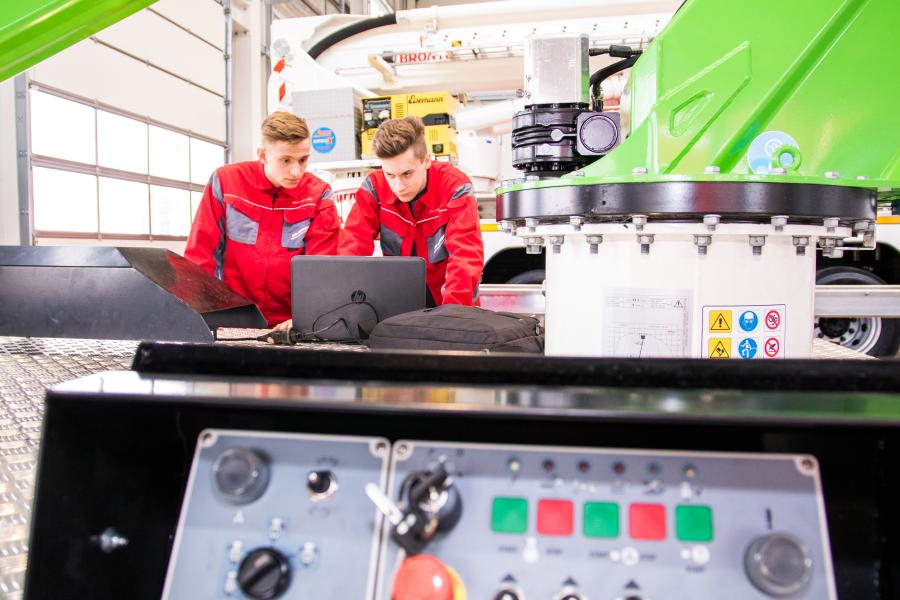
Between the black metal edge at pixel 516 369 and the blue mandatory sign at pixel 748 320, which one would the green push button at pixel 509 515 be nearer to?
the black metal edge at pixel 516 369

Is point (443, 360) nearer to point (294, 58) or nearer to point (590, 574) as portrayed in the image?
point (590, 574)

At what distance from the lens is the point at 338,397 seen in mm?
487

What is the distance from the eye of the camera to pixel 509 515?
1.69 feet

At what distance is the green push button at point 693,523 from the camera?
50 centimetres

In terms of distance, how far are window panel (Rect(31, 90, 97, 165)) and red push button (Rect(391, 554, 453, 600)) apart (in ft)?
13.8

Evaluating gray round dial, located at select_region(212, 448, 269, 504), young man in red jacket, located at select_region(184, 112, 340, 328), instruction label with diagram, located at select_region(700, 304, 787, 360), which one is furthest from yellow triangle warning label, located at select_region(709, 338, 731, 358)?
young man in red jacket, located at select_region(184, 112, 340, 328)

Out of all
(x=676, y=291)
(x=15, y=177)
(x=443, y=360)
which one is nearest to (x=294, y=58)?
(x=15, y=177)

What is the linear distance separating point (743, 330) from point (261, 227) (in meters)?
1.86

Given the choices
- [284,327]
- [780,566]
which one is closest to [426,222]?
[284,327]

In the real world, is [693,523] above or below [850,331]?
above

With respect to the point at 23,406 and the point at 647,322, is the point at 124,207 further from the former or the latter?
the point at 647,322

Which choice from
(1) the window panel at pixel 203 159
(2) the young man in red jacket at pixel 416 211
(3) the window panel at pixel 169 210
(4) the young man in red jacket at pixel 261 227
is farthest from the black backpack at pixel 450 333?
(1) the window panel at pixel 203 159

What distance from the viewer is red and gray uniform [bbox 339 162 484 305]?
239 centimetres

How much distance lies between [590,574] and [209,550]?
31 cm
